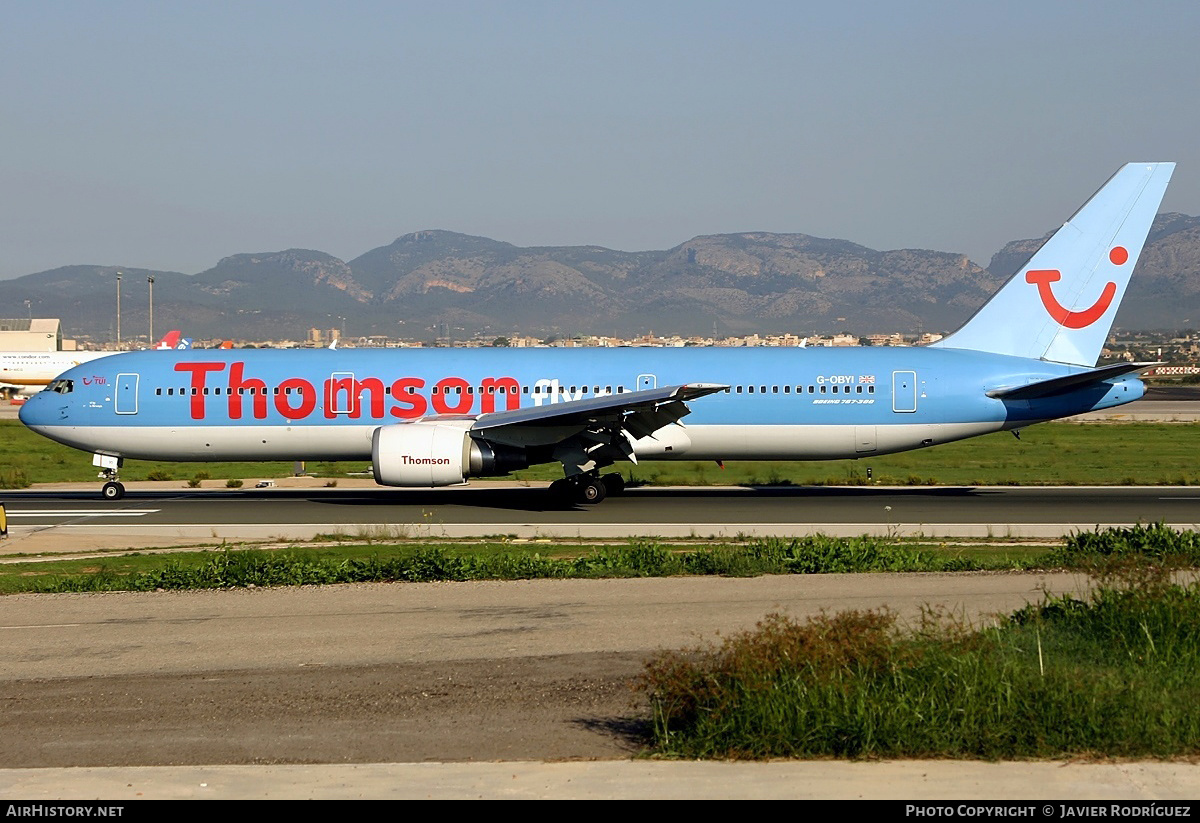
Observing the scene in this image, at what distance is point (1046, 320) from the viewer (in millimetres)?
30953

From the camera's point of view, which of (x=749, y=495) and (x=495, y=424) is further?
(x=749, y=495)

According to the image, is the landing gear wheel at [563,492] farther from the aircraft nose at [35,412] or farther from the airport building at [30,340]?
the airport building at [30,340]

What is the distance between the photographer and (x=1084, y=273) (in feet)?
101

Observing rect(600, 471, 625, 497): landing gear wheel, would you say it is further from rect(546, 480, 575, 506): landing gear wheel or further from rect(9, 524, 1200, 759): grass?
rect(9, 524, 1200, 759): grass

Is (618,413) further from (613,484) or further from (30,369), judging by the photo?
(30,369)

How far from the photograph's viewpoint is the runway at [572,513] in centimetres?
2438

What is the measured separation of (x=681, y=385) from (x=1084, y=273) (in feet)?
34.6

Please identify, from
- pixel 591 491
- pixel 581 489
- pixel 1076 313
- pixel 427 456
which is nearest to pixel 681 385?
pixel 591 491

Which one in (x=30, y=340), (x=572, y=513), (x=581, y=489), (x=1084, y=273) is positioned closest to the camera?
(x=572, y=513)

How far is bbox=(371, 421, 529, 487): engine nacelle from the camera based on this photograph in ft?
89.4

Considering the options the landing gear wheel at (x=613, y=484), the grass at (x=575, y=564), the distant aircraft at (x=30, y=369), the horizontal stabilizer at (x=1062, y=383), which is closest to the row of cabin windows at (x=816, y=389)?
the horizontal stabilizer at (x=1062, y=383)
